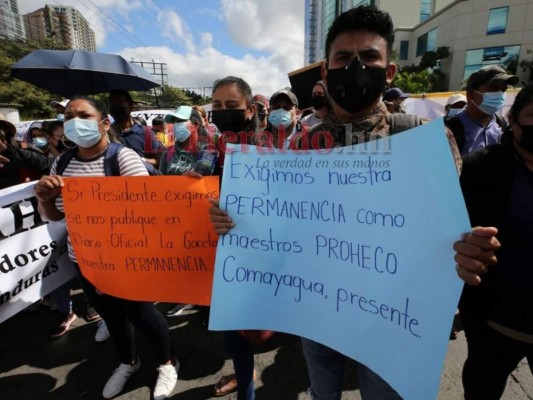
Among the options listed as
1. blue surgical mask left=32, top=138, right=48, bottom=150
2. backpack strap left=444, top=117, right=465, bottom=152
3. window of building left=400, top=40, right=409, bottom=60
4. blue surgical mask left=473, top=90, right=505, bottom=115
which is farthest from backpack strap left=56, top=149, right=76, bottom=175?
window of building left=400, top=40, right=409, bottom=60

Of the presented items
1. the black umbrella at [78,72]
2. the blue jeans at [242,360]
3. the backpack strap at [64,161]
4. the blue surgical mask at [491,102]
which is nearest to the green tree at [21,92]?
the black umbrella at [78,72]

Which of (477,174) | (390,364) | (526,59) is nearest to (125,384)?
(390,364)

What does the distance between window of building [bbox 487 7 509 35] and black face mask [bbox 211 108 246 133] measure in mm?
40004

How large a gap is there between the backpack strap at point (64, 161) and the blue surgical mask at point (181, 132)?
1.06 meters

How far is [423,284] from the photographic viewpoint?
922 millimetres

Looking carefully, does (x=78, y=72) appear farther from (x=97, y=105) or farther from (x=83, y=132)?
(x=83, y=132)

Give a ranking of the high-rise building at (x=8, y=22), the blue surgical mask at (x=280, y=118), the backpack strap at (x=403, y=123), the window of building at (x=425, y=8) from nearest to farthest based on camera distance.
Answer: the backpack strap at (x=403, y=123) → the blue surgical mask at (x=280, y=118) → the high-rise building at (x=8, y=22) → the window of building at (x=425, y=8)

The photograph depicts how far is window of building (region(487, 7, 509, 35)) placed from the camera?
30.2 m

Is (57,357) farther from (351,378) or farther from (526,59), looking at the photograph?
(526,59)

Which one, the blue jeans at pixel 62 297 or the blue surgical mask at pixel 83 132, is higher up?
the blue surgical mask at pixel 83 132

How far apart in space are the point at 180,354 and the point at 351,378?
1383 mm

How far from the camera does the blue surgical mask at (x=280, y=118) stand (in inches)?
125

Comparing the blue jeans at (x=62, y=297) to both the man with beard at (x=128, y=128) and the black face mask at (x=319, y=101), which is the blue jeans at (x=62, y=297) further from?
the black face mask at (x=319, y=101)

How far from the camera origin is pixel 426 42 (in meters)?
37.9
